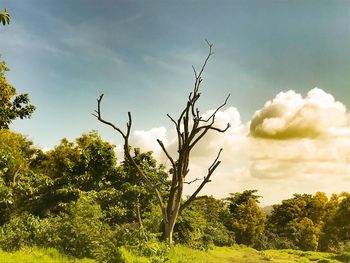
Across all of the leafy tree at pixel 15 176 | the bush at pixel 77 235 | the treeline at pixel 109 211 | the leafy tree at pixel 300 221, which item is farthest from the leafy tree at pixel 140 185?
the leafy tree at pixel 300 221

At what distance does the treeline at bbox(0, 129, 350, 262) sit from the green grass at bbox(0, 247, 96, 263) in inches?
25.6

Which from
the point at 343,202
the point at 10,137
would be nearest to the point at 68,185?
the point at 10,137

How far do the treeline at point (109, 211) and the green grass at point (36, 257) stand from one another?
2.13 ft

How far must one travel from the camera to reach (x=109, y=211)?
24.7 metres

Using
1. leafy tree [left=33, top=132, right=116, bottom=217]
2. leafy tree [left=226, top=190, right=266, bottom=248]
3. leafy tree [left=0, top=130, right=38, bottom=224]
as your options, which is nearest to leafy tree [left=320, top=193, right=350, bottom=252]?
leafy tree [left=226, top=190, right=266, bottom=248]

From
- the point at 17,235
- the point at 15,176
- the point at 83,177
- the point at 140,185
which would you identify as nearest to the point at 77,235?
the point at 17,235

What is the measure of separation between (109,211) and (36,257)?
13.0 metres

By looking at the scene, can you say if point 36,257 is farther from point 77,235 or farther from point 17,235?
point 17,235

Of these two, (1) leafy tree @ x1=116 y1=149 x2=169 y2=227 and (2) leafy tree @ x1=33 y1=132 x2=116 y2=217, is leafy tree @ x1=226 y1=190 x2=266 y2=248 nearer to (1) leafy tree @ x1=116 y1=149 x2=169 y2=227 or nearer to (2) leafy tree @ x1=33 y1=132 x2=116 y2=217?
(1) leafy tree @ x1=116 y1=149 x2=169 y2=227

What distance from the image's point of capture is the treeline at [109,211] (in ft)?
45.7

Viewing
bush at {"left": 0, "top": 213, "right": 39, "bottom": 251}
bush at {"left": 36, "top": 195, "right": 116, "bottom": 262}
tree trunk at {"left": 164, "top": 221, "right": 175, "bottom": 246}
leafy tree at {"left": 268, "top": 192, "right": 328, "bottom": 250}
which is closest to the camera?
tree trunk at {"left": 164, "top": 221, "right": 175, "bottom": 246}

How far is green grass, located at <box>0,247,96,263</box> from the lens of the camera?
11.1 metres

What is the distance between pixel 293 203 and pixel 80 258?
42812mm

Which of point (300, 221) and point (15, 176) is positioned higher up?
point (300, 221)
